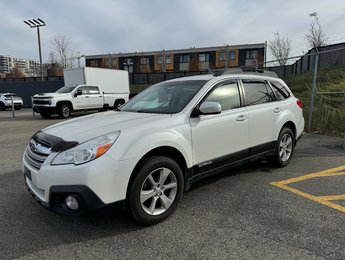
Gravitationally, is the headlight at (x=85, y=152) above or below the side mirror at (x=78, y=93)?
below

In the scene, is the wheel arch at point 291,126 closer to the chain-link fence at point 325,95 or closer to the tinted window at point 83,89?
the chain-link fence at point 325,95

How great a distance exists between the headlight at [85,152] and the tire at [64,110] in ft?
48.7

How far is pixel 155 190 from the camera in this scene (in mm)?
3369

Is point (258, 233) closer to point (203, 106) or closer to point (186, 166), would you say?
point (186, 166)

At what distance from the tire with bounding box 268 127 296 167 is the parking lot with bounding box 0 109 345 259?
543 millimetres

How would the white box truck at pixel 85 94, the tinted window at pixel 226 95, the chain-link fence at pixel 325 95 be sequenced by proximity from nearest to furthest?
the tinted window at pixel 226 95, the chain-link fence at pixel 325 95, the white box truck at pixel 85 94

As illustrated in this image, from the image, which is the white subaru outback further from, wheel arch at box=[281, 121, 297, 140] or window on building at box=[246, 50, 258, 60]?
window on building at box=[246, 50, 258, 60]

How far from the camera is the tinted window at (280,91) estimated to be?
544cm

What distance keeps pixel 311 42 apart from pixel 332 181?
2709cm

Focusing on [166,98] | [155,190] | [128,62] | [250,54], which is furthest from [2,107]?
[250,54]

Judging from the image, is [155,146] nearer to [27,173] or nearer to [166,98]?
[166,98]

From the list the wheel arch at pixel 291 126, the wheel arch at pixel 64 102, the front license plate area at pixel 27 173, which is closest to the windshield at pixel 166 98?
the front license plate area at pixel 27 173

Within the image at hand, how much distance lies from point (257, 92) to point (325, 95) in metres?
6.33

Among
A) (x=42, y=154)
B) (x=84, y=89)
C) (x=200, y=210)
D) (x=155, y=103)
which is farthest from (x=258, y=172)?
(x=84, y=89)
